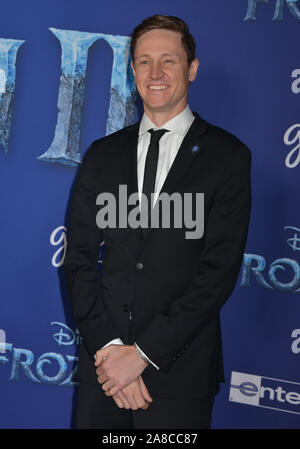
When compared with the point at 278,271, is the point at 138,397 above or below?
below

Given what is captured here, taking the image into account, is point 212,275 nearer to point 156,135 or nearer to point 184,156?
point 184,156

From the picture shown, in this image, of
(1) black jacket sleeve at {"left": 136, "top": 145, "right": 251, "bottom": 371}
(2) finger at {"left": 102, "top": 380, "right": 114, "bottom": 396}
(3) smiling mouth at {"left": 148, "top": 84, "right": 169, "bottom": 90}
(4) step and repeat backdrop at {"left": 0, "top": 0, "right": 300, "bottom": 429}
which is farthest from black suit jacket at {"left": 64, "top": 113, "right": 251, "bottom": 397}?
(4) step and repeat backdrop at {"left": 0, "top": 0, "right": 300, "bottom": 429}

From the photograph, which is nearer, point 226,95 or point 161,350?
point 161,350

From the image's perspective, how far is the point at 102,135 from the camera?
3.31 m

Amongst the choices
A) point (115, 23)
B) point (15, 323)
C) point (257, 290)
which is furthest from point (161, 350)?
point (115, 23)

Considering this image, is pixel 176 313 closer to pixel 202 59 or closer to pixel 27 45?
pixel 202 59

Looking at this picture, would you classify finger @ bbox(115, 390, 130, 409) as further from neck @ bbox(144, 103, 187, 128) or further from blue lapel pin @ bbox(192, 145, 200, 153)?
neck @ bbox(144, 103, 187, 128)

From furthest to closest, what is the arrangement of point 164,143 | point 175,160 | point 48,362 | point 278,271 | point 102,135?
1. point 48,362
2. point 102,135
3. point 278,271
4. point 164,143
5. point 175,160

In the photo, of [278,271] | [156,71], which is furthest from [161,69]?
[278,271]

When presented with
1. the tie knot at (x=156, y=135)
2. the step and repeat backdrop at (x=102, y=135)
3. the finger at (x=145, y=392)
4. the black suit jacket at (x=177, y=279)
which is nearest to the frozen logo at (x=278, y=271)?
the step and repeat backdrop at (x=102, y=135)

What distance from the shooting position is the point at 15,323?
3.43 meters

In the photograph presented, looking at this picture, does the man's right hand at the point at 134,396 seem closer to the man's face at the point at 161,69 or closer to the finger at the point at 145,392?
the finger at the point at 145,392

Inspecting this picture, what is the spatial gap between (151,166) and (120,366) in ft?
2.52
